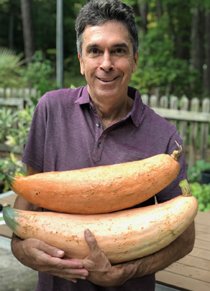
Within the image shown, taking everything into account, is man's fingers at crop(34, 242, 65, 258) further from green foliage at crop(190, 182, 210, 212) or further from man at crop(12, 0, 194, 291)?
green foliage at crop(190, 182, 210, 212)

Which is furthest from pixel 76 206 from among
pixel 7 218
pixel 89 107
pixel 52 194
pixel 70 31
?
pixel 70 31

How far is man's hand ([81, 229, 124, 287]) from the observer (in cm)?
142

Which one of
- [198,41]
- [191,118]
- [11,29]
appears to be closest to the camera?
[191,118]

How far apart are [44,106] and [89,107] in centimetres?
24

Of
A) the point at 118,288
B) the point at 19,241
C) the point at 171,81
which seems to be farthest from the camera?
the point at 171,81

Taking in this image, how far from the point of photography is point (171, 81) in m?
9.95

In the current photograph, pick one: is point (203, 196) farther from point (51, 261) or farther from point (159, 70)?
point (159, 70)

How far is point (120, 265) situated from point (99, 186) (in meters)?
0.37

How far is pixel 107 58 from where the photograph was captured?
1.64 meters

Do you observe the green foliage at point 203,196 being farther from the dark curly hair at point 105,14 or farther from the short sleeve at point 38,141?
the dark curly hair at point 105,14

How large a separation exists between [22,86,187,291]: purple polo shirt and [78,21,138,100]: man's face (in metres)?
0.15

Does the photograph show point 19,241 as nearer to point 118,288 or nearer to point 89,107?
point 118,288

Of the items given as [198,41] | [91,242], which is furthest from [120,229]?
[198,41]

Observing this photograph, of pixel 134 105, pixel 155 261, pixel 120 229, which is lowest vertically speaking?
pixel 155 261
